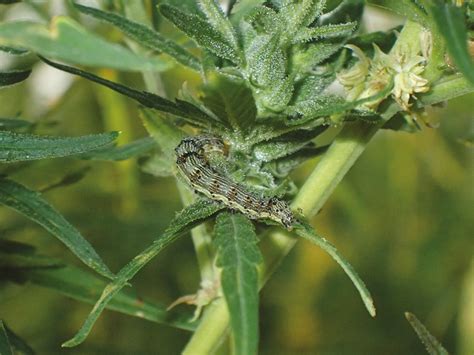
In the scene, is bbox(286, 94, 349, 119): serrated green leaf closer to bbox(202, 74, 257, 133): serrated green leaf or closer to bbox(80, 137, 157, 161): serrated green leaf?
bbox(202, 74, 257, 133): serrated green leaf

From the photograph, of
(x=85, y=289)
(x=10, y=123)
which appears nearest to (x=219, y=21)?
(x=10, y=123)

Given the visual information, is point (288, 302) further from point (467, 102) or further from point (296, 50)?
point (296, 50)

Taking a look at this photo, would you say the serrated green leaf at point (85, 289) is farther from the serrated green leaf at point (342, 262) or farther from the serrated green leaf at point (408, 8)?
the serrated green leaf at point (408, 8)

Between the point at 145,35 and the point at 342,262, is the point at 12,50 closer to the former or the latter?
→ the point at 145,35

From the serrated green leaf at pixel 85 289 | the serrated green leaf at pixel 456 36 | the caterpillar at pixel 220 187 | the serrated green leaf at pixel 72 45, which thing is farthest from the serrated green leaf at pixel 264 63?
the serrated green leaf at pixel 85 289

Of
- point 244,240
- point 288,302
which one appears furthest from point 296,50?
point 288,302

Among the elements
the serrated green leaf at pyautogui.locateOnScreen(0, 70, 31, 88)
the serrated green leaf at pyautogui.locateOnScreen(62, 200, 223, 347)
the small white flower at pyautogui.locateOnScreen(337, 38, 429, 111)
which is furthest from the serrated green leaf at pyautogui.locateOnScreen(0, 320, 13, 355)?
the small white flower at pyautogui.locateOnScreen(337, 38, 429, 111)
